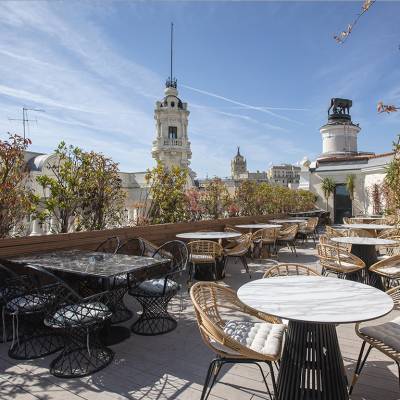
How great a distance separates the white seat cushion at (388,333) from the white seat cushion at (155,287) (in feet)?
6.15

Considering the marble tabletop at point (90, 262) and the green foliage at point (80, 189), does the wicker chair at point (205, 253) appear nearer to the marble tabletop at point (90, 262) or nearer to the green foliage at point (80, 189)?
the green foliage at point (80, 189)

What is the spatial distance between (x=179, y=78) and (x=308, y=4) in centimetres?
3252

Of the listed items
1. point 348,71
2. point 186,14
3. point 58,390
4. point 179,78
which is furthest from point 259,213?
point 179,78

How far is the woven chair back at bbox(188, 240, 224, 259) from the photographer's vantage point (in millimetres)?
4980

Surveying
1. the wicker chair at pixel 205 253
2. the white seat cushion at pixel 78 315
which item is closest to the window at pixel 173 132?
the wicker chair at pixel 205 253

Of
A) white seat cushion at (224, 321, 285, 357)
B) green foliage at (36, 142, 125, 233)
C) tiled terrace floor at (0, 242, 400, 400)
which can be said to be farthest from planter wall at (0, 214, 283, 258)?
white seat cushion at (224, 321, 285, 357)

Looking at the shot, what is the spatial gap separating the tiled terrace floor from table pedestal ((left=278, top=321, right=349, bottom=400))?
0.53m

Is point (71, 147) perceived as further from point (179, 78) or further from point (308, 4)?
point (179, 78)

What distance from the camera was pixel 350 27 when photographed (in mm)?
2377

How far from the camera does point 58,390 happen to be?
7.36ft

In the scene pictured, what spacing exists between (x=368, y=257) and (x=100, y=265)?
372 centimetres

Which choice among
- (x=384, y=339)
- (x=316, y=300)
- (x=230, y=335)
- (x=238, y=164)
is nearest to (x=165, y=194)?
(x=230, y=335)

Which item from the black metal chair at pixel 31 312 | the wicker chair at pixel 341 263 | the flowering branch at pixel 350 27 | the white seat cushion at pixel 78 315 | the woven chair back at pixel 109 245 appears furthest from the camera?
the woven chair back at pixel 109 245

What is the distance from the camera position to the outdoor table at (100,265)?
9.07 ft
